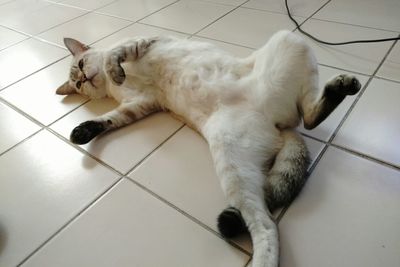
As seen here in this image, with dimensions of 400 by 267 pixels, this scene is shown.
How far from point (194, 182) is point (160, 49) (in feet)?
1.86

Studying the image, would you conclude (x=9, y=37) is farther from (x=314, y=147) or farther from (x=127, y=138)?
(x=314, y=147)

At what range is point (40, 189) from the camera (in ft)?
3.29

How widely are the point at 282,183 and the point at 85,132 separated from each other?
707 mm

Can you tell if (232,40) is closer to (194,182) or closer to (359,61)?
(359,61)

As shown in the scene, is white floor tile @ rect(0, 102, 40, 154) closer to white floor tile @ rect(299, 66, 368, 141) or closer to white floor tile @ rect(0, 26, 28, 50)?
white floor tile @ rect(0, 26, 28, 50)

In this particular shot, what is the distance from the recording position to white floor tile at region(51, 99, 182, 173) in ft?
3.52

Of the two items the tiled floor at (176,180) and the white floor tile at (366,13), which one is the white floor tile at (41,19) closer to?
the tiled floor at (176,180)

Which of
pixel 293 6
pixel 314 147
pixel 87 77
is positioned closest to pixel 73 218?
pixel 87 77

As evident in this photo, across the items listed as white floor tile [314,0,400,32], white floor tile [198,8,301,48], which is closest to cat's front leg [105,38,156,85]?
white floor tile [198,8,301,48]

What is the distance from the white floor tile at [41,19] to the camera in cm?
207

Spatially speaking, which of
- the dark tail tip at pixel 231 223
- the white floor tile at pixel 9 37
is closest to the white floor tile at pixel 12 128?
the white floor tile at pixel 9 37

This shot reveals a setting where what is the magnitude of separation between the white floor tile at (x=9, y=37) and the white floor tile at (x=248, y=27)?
1182mm

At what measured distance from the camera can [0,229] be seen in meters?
0.90

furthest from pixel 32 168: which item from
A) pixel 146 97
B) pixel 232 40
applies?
pixel 232 40
